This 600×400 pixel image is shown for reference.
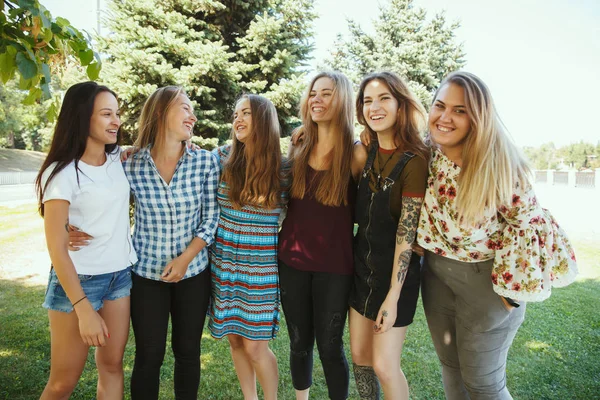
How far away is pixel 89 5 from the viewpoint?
11.9 meters

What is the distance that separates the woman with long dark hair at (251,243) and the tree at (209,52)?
4.77 metres

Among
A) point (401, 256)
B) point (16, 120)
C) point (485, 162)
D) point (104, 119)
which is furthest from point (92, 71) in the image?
point (16, 120)

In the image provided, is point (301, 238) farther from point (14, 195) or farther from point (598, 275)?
point (14, 195)

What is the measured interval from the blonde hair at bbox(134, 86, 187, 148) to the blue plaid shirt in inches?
2.8

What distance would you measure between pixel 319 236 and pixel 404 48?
1359cm

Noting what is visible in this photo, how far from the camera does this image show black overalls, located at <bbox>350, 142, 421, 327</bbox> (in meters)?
2.22

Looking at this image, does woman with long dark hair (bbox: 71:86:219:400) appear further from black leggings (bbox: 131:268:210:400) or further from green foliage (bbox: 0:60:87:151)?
green foliage (bbox: 0:60:87:151)

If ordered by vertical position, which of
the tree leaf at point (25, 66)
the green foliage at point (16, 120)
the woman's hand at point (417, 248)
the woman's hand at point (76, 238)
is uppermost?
the green foliage at point (16, 120)

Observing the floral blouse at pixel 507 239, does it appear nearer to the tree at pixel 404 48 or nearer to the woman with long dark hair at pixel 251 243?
the woman with long dark hair at pixel 251 243

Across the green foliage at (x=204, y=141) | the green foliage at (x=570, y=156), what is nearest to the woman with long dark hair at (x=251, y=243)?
the green foliage at (x=204, y=141)

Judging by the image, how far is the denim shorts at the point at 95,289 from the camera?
2.00 m

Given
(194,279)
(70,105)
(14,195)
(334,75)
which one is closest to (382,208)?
(334,75)

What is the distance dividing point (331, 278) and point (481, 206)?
0.99 meters

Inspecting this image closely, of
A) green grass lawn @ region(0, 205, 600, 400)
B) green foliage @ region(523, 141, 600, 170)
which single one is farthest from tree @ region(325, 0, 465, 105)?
green foliage @ region(523, 141, 600, 170)
